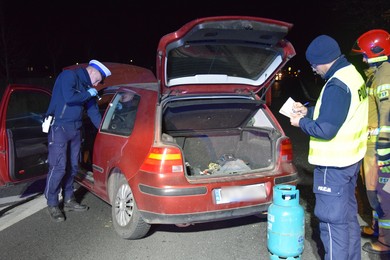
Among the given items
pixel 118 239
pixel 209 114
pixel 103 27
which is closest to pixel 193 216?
pixel 118 239

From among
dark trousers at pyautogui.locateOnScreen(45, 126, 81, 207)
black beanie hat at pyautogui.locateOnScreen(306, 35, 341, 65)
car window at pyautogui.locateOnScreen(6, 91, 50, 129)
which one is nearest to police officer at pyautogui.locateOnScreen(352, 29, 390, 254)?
black beanie hat at pyautogui.locateOnScreen(306, 35, 341, 65)

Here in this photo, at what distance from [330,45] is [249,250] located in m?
2.12

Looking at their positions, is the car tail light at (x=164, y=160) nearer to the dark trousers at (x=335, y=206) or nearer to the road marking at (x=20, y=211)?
the dark trousers at (x=335, y=206)

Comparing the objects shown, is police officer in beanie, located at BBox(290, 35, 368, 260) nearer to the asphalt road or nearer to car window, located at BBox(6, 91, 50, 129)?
the asphalt road

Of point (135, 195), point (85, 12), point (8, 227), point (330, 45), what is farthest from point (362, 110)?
point (85, 12)

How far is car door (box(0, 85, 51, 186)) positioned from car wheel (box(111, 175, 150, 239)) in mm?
1566

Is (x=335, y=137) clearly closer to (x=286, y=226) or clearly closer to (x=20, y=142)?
(x=286, y=226)

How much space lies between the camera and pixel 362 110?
10.2ft

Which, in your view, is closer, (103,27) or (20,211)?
(20,211)

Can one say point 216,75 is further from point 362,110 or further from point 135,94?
point 362,110

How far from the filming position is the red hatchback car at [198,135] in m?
3.67

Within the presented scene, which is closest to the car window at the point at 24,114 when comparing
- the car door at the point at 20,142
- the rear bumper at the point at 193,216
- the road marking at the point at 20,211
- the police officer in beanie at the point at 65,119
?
the car door at the point at 20,142

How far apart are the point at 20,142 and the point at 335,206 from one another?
4.11m

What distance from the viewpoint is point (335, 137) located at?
10.0 ft
